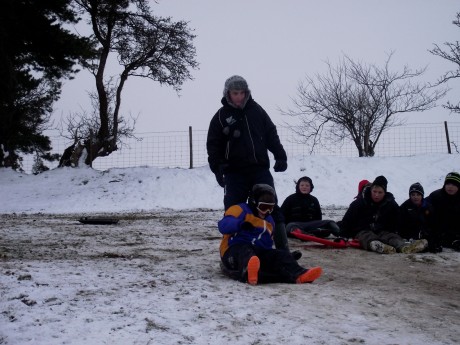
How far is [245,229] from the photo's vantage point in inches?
160

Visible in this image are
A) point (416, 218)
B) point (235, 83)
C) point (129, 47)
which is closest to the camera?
point (235, 83)

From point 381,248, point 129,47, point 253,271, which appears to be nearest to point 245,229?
point 253,271

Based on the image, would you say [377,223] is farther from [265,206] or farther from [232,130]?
[232,130]

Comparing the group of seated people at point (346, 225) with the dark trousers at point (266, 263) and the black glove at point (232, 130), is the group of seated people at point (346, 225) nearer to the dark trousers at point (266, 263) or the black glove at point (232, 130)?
the dark trousers at point (266, 263)

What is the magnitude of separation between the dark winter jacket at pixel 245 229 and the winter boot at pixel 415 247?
2.19m

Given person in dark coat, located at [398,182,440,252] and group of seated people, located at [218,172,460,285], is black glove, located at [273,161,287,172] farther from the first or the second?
person in dark coat, located at [398,182,440,252]

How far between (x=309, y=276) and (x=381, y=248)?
221cm

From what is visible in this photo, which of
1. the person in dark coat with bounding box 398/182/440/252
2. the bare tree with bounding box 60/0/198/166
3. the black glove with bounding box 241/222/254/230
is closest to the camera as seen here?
the black glove with bounding box 241/222/254/230

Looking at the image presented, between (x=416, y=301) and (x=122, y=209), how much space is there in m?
11.7

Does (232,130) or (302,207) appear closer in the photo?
(232,130)

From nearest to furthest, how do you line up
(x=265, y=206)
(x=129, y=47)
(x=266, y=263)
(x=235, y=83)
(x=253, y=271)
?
(x=253, y=271)
(x=266, y=263)
(x=265, y=206)
(x=235, y=83)
(x=129, y=47)

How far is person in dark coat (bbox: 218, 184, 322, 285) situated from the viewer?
3688mm

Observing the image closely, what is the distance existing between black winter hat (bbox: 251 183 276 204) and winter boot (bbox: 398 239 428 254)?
2.28m

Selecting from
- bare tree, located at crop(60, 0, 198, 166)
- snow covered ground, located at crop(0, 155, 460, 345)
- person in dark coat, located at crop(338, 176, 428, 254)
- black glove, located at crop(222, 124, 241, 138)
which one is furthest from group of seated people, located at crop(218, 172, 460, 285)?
bare tree, located at crop(60, 0, 198, 166)
